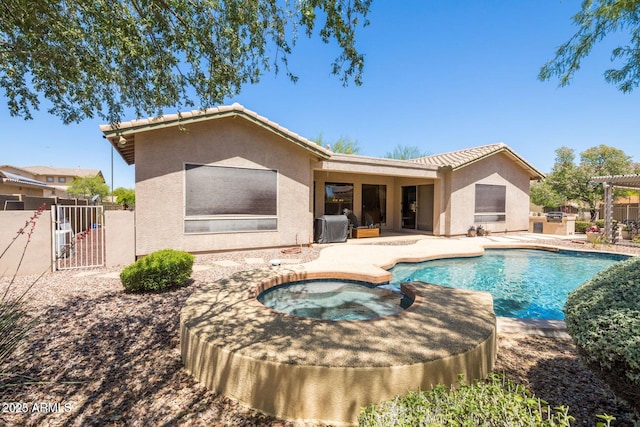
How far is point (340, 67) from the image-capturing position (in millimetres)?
4547

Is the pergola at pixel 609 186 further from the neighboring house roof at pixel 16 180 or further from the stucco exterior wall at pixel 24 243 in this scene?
the neighboring house roof at pixel 16 180

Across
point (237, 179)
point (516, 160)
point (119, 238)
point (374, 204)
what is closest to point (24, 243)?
point (119, 238)

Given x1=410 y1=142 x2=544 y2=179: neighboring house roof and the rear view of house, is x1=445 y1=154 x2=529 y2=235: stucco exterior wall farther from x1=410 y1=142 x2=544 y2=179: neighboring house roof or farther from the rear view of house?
x1=410 y1=142 x2=544 y2=179: neighboring house roof

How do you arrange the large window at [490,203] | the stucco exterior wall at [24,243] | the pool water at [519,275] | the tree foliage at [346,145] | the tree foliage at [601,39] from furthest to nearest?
1. the tree foliage at [346,145]
2. the large window at [490,203]
3. the stucco exterior wall at [24,243]
4. the pool water at [519,275]
5. the tree foliage at [601,39]

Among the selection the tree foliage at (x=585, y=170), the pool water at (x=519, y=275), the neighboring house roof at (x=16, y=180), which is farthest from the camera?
the tree foliage at (x=585, y=170)

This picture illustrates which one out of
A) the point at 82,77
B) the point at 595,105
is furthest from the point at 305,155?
the point at 595,105

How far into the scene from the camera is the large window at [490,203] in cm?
1652

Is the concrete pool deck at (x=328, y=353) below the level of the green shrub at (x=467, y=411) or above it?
below

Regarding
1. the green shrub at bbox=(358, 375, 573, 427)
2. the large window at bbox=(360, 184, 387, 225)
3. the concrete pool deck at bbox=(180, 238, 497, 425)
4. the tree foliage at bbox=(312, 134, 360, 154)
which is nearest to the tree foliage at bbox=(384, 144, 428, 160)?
the tree foliage at bbox=(312, 134, 360, 154)

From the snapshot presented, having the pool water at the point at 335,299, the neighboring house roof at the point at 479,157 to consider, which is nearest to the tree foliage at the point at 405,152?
the neighboring house roof at the point at 479,157

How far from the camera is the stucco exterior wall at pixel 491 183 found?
15617 mm

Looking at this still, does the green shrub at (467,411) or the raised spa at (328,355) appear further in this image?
the raised spa at (328,355)

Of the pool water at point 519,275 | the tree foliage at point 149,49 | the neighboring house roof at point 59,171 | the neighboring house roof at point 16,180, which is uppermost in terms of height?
the neighboring house roof at point 59,171

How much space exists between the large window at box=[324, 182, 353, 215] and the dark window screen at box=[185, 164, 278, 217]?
537 centimetres
